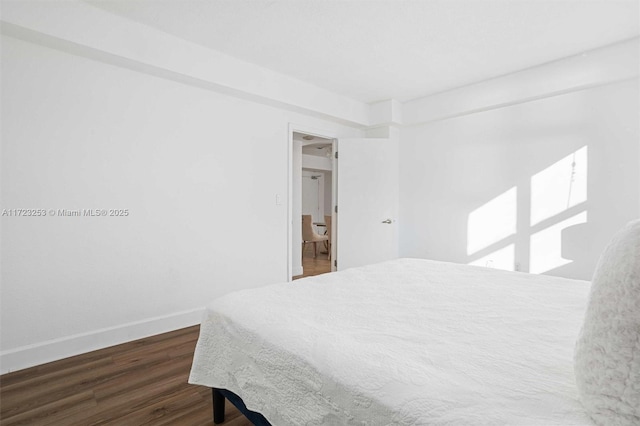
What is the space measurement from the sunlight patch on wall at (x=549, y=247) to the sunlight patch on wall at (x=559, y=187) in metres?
0.12

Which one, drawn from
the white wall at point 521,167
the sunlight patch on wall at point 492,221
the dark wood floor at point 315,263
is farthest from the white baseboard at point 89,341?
the sunlight patch on wall at point 492,221

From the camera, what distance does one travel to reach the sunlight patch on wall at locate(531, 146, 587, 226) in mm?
3045

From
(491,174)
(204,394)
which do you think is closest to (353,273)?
(204,394)

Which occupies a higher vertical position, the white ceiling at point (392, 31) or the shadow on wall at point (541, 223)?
the white ceiling at point (392, 31)

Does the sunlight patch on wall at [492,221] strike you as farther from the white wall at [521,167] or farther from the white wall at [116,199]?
the white wall at [116,199]

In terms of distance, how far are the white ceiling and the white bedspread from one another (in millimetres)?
1899

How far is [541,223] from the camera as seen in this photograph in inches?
128

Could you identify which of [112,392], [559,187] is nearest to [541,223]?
[559,187]

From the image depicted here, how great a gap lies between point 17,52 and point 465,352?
3082 mm

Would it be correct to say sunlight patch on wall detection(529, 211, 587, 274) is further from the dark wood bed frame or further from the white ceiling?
the dark wood bed frame

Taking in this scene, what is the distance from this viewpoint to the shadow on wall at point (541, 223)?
10.0ft

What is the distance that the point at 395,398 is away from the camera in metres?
0.78

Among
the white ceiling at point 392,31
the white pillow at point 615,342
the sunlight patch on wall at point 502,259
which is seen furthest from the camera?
the sunlight patch on wall at point 502,259

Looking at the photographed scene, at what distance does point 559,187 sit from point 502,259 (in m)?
0.92
